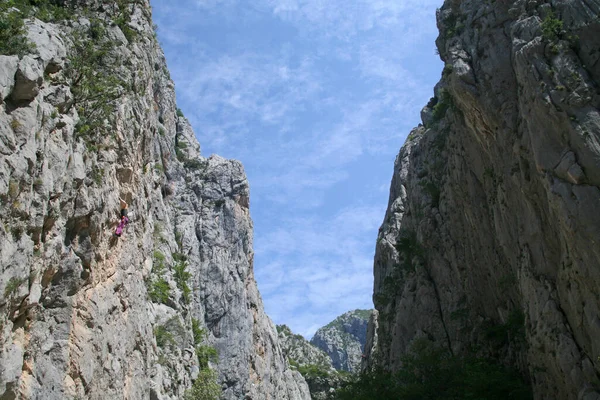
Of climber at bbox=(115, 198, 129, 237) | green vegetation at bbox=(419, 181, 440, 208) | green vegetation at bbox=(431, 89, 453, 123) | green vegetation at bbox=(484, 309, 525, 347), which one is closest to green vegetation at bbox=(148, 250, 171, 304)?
climber at bbox=(115, 198, 129, 237)

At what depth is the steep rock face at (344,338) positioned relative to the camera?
143250mm

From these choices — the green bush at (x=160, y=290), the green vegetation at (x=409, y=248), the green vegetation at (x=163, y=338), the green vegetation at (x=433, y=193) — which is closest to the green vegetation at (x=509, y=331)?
the green vegetation at (x=409, y=248)

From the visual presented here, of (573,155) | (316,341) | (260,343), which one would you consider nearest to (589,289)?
(573,155)

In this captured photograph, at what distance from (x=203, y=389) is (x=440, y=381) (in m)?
16.9

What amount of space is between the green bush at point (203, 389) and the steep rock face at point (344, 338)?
9500 cm

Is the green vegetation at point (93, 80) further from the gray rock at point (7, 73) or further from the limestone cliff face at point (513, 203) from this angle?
the limestone cliff face at point (513, 203)

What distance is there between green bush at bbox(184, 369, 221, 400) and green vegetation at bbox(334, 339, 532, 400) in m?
9.10

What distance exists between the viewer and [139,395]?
90.0 feet

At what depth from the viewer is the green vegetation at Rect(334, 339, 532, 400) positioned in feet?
98.5

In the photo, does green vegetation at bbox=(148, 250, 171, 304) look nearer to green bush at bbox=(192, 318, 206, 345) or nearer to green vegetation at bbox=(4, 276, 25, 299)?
green bush at bbox=(192, 318, 206, 345)

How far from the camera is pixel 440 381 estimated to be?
116 feet

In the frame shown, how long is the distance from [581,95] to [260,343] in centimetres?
4985

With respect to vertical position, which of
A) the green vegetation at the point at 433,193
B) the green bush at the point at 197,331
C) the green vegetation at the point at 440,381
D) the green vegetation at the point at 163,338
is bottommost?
the green vegetation at the point at 440,381

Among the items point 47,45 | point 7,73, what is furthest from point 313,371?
point 7,73
